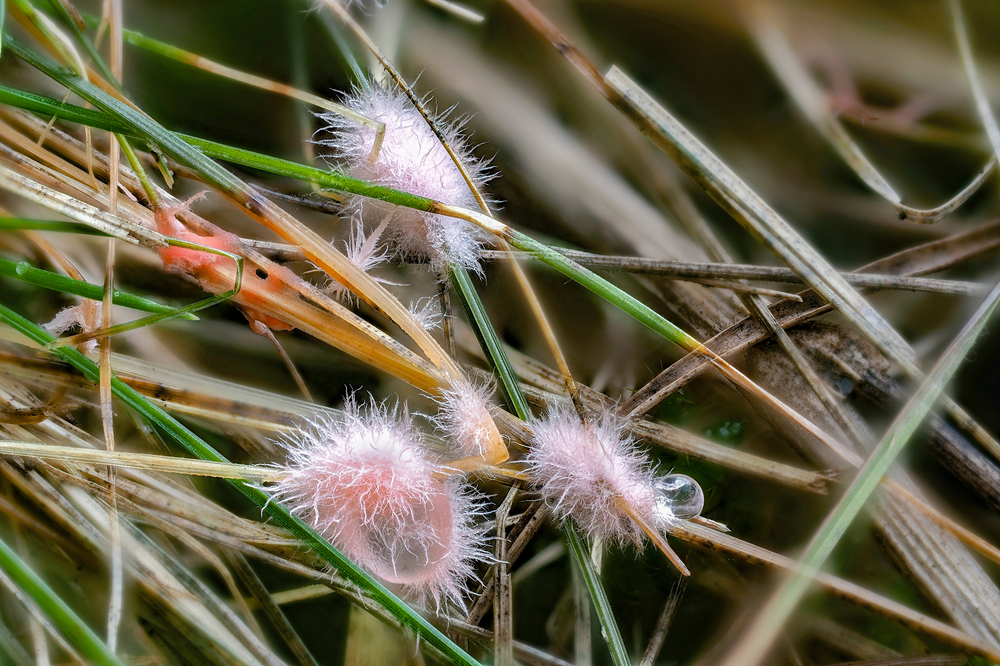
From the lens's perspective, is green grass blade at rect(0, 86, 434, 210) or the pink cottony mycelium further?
the pink cottony mycelium

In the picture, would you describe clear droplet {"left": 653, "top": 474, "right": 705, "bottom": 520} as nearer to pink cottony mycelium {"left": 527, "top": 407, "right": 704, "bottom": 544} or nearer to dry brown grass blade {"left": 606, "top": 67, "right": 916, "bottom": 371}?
pink cottony mycelium {"left": 527, "top": 407, "right": 704, "bottom": 544}

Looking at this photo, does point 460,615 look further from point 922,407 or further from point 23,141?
point 23,141

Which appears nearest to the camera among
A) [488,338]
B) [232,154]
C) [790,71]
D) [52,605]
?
[52,605]

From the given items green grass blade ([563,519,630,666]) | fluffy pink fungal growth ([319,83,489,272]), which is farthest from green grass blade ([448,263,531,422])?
green grass blade ([563,519,630,666])

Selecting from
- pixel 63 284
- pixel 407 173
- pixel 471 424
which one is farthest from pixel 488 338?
pixel 63 284

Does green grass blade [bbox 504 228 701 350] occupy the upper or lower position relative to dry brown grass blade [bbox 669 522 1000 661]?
upper

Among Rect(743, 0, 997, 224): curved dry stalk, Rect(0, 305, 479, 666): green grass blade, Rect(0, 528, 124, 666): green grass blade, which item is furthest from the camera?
Rect(743, 0, 997, 224): curved dry stalk

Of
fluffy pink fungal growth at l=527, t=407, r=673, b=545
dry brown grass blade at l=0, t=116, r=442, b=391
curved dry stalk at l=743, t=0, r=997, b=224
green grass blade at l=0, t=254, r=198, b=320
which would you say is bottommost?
fluffy pink fungal growth at l=527, t=407, r=673, b=545

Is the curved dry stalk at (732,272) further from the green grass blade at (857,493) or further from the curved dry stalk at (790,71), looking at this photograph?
the curved dry stalk at (790,71)

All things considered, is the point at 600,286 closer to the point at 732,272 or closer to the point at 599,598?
the point at 732,272
